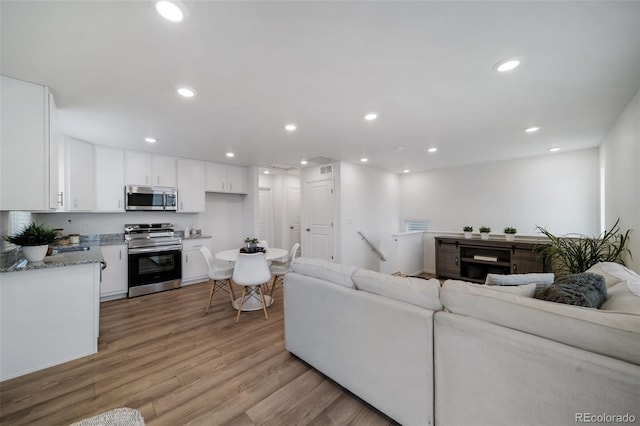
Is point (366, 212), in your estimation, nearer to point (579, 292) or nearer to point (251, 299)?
point (251, 299)

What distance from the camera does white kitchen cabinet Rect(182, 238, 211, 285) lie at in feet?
14.6

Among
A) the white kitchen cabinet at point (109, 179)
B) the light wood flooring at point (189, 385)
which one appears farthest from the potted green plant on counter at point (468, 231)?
the white kitchen cabinet at point (109, 179)

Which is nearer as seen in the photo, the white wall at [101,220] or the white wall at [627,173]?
the white wall at [627,173]

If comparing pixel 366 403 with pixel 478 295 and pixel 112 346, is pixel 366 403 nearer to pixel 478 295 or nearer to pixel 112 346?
pixel 478 295

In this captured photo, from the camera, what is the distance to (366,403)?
1.69 m

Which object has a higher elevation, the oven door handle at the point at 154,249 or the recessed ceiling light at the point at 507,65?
the recessed ceiling light at the point at 507,65

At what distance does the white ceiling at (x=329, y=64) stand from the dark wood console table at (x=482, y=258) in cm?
200

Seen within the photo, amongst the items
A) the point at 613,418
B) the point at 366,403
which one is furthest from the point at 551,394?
the point at 366,403

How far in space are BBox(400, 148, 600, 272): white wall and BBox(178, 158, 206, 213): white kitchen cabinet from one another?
493 centimetres

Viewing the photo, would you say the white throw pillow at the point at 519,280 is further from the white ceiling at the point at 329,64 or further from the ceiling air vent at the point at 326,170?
the ceiling air vent at the point at 326,170

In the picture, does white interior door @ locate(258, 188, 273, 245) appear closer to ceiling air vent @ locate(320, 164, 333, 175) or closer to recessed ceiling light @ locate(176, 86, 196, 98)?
ceiling air vent @ locate(320, 164, 333, 175)

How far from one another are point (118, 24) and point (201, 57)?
1.43ft

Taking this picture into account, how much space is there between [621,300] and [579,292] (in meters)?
0.22

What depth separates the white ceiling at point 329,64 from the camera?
4.21 ft
